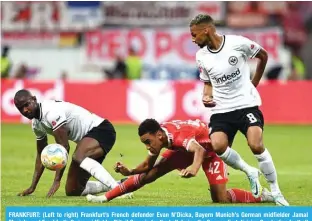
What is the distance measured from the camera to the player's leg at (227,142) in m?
13.0

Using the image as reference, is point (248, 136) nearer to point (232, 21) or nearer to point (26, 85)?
point (26, 85)

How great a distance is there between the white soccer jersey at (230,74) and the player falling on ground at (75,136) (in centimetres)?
186

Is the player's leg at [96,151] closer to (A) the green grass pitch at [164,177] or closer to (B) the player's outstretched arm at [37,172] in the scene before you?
(A) the green grass pitch at [164,177]

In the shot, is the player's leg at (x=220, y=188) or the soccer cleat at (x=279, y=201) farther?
the player's leg at (x=220, y=188)

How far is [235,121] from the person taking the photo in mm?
13219

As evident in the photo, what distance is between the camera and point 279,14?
42.7 metres

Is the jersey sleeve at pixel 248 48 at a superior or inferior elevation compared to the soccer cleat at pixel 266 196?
superior

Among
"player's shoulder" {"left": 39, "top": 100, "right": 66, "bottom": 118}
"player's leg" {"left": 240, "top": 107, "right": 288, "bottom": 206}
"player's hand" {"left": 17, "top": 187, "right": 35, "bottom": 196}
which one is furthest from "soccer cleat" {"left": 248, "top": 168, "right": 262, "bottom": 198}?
"player's hand" {"left": 17, "top": 187, "right": 35, "bottom": 196}

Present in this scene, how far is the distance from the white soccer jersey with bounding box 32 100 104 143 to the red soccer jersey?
176 centimetres

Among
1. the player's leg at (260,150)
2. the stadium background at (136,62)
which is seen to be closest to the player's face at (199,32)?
the player's leg at (260,150)

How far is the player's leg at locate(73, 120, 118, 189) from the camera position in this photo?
1402cm

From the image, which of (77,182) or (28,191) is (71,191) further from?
(28,191)

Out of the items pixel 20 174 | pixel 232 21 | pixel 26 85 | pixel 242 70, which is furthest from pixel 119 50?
pixel 242 70

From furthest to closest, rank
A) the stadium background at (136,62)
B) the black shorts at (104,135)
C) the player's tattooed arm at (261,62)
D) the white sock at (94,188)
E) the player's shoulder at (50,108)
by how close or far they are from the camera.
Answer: the stadium background at (136,62)
the white sock at (94,188)
the black shorts at (104,135)
the player's shoulder at (50,108)
the player's tattooed arm at (261,62)
